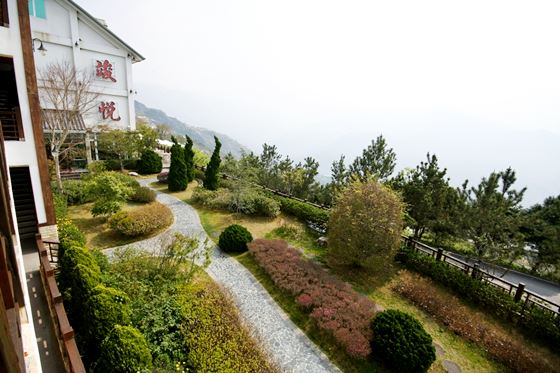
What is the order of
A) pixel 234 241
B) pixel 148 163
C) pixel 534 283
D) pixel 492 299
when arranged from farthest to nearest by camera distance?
pixel 148 163, pixel 534 283, pixel 234 241, pixel 492 299

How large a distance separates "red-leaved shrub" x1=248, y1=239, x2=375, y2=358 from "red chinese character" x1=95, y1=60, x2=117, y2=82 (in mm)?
20883

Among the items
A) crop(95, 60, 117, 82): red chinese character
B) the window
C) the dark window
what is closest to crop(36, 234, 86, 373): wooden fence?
the dark window

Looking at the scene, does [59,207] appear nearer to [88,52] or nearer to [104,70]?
[104,70]

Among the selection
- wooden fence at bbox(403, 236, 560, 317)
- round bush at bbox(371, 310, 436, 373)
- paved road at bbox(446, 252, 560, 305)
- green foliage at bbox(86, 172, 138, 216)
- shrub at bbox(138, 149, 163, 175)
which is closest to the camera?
round bush at bbox(371, 310, 436, 373)

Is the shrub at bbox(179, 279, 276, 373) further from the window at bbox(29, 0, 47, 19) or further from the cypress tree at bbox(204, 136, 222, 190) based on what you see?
Answer: the window at bbox(29, 0, 47, 19)

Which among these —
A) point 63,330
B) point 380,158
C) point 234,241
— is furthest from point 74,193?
point 380,158

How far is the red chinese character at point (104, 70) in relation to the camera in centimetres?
2289

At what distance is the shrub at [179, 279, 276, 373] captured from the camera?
20.2 feet

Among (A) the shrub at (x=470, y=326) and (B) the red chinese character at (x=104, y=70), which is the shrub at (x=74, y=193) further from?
(A) the shrub at (x=470, y=326)

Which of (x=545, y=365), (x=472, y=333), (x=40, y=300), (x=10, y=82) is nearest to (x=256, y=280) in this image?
(x=40, y=300)

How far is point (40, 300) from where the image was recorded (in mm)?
7434

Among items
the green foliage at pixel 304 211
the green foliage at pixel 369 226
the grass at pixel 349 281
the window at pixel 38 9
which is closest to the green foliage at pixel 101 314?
the grass at pixel 349 281

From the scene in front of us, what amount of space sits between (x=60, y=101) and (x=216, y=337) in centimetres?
1767

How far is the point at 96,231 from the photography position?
12.3 m
